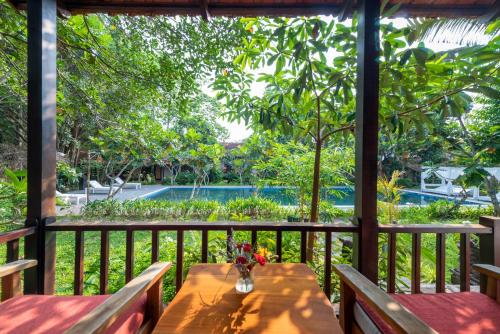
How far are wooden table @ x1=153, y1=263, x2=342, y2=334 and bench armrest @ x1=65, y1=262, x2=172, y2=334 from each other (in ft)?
0.52

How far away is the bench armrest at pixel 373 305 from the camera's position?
87 cm

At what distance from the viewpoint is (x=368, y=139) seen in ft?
5.26

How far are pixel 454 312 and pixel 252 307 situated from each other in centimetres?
Answer: 101

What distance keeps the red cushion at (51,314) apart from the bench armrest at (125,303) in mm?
61

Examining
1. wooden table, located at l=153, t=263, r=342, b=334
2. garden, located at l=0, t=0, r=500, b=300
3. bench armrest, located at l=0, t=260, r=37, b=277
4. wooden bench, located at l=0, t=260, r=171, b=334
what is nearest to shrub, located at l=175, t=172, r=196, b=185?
garden, located at l=0, t=0, r=500, b=300

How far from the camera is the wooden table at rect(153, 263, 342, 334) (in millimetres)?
905

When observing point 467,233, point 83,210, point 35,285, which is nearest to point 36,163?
point 35,285

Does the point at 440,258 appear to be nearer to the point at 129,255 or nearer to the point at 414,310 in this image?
the point at 414,310

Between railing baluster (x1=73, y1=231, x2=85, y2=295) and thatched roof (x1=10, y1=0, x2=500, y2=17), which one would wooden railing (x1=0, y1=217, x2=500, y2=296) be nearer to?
railing baluster (x1=73, y1=231, x2=85, y2=295)

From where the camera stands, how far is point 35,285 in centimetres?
159

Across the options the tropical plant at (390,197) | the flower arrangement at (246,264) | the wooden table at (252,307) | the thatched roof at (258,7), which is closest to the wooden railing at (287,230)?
the wooden table at (252,307)

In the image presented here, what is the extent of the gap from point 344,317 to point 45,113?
A: 2283mm

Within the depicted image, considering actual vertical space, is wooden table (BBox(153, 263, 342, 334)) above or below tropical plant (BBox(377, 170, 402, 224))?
below

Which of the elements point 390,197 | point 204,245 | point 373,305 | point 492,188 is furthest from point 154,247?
point 492,188
